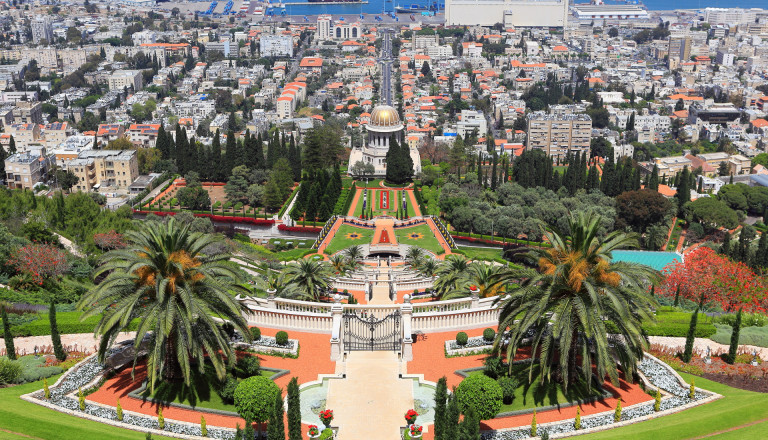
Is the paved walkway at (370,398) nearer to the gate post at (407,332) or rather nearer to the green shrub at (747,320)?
the gate post at (407,332)

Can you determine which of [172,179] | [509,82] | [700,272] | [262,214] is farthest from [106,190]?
[509,82]

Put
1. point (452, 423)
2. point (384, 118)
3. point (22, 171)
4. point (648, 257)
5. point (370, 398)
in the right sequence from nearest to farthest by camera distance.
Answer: point (452, 423)
point (370, 398)
point (648, 257)
point (22, 171)
point (384, 118)

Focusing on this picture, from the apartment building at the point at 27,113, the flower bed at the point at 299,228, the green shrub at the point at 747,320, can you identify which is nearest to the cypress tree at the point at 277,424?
the green shrub at the point at 747,320

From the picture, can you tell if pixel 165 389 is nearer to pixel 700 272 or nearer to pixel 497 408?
pixel 497 408

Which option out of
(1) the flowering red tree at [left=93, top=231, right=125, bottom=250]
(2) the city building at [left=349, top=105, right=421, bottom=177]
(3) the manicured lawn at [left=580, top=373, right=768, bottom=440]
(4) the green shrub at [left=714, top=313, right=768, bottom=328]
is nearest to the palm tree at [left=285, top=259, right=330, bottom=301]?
(3) the manicured lawn at [left=580, top=373, right=768, bottom=440]

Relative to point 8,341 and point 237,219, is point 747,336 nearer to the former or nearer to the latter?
point 8,341

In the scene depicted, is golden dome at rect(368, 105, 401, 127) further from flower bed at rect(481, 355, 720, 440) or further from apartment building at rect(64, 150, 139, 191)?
flower bed at rect(481, 355, 720, 440)

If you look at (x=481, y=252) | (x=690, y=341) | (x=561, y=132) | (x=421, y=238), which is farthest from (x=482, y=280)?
(x=561, y=132)
